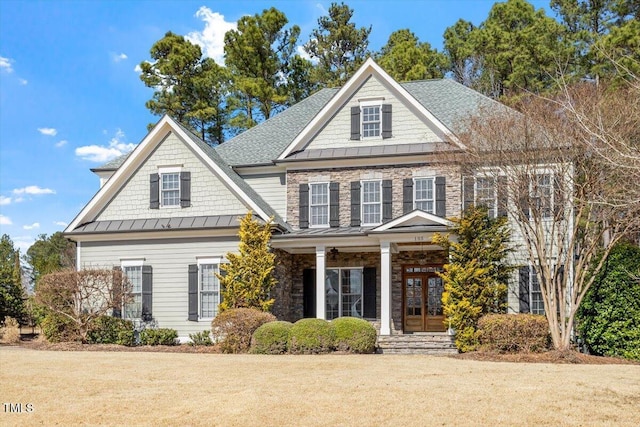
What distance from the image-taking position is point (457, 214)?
21.9 metres

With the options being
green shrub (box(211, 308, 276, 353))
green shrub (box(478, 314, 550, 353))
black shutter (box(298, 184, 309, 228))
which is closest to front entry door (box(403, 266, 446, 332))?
black shutter (box(298, 184, 309, 228))

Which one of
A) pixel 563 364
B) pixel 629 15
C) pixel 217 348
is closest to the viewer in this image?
pixel 563 364

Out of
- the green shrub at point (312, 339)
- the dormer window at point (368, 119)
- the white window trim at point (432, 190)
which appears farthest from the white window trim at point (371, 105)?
the green shrub at point (312, 339)

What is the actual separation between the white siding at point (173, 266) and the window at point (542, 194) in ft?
31.2

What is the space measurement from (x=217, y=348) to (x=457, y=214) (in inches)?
333

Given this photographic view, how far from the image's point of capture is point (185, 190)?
23406 mm

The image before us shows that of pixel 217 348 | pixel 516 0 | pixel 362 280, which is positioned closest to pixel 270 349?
pixel 217 348

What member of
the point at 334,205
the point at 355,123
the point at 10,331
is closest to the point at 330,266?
the point at 334,205

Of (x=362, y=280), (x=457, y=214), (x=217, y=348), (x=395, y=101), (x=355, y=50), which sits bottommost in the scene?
(x=217, y=348)

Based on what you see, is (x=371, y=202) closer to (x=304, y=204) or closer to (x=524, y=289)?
(x=304, y=204)

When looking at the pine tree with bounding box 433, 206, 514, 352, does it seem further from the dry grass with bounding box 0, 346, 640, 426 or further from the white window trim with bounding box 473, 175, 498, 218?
the dry grass with bounding box 0, 346, 640, 426

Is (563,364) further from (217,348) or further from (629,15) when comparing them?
(629,15)

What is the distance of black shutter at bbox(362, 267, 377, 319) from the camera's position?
2317 cm

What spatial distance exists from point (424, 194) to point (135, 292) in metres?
10.1
